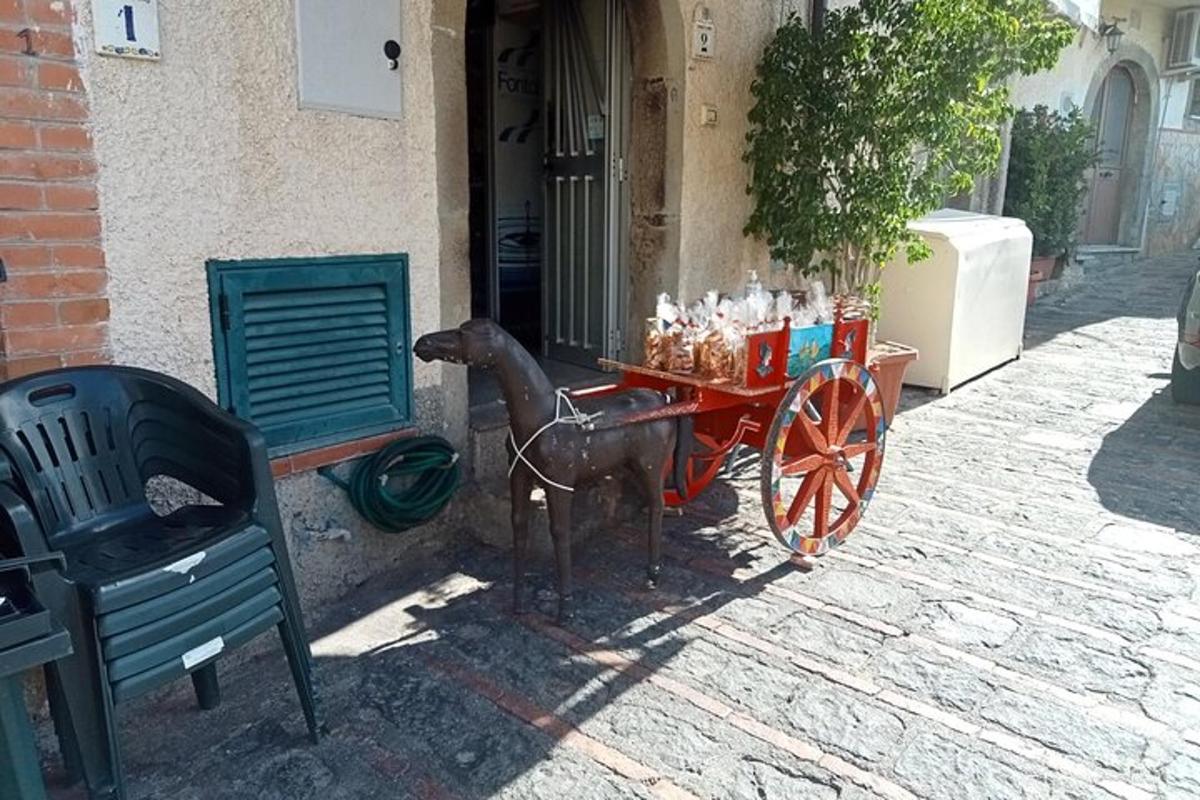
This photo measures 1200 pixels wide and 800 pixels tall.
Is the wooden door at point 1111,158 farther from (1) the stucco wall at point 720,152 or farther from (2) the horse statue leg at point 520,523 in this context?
(2) the horse statue leg at point 520,523

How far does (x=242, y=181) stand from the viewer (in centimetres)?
287

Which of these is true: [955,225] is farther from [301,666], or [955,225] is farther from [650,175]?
[301,666]

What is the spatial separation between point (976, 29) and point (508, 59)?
2.84 metres

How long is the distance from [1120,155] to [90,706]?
51.9 ft

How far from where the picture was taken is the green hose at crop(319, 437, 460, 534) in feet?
10.8

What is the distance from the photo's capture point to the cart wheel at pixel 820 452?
3.29m

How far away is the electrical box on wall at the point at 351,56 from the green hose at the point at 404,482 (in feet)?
4.26

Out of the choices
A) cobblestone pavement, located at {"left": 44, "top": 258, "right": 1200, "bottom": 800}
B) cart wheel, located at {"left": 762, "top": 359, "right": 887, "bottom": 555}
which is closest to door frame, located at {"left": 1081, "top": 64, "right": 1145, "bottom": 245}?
cobblestone pavement, located at {"left": 44, "top": 258, "right": 1200, "bottom": 800}

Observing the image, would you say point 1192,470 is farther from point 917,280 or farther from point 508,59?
point 508,59

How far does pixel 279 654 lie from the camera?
2.98 meters

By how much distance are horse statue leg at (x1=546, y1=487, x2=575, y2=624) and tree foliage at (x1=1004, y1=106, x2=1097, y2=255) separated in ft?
29.6

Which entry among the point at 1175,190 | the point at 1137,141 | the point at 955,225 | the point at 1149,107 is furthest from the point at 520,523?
the point at 1175,190

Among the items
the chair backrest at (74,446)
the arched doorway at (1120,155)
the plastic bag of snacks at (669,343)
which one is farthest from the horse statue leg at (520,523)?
the arched doorway at (1120,155)

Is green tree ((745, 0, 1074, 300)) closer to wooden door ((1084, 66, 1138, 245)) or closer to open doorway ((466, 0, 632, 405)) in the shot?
open doorway ((466, 0, 632, 405))
